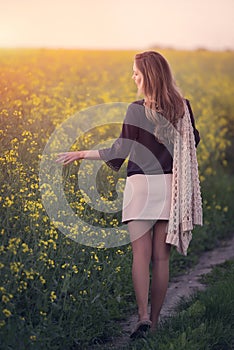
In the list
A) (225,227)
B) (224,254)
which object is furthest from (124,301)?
(225,227)

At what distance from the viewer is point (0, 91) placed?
291 inches

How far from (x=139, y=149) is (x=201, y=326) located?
1.36m

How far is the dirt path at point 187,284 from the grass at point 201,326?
0.61 ft

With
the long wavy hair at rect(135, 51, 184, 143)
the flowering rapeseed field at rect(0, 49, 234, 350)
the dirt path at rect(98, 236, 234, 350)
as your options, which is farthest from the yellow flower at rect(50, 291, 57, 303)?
the long wavy hair at rect(135, 51, 184, 143)

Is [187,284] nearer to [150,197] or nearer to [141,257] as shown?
[141,257]

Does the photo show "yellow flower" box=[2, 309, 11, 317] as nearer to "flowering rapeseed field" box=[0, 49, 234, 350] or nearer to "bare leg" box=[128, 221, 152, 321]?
"flowering rapeseed field" box=[0, 49, 234, 350]

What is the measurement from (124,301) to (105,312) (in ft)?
2.66

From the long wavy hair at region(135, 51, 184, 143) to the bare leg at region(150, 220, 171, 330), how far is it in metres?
0.68

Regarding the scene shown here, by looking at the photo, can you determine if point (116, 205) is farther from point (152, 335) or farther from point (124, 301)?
point (152, 335)

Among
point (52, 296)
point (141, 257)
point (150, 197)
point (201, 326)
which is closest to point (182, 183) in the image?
point (150, 197)

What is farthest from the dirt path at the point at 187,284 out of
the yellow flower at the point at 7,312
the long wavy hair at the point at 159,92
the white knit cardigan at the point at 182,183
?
the long wavy hair at the point at 159,92

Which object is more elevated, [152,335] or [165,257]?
[165,257]

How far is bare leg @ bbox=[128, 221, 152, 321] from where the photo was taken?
5148 millimetres

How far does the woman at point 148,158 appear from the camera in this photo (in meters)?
5.02
